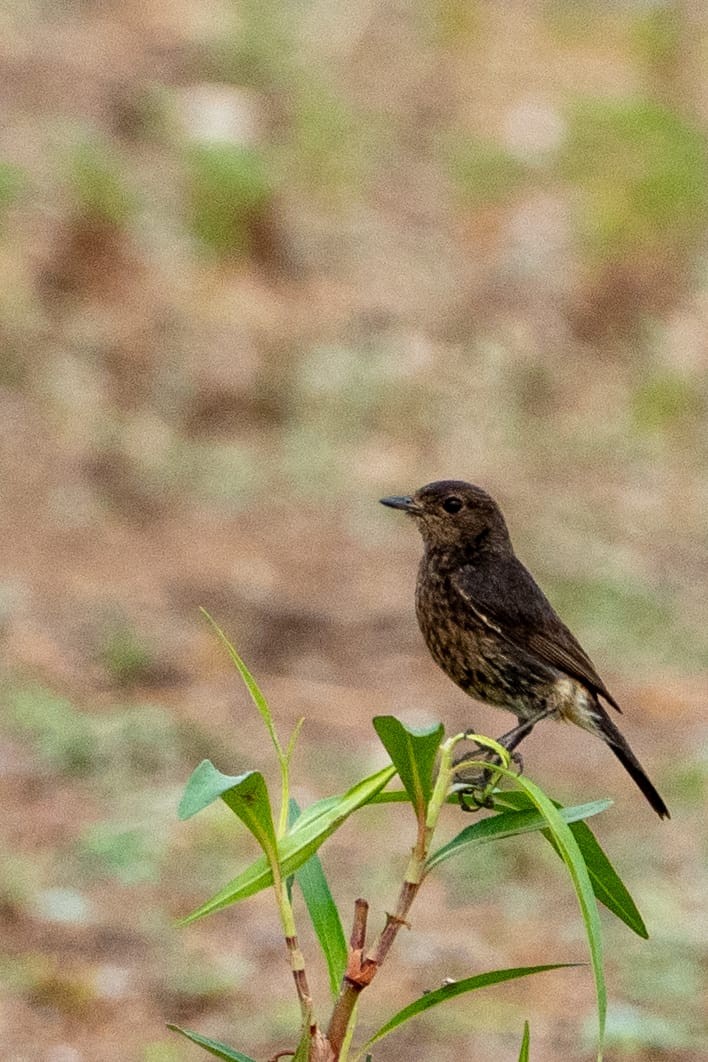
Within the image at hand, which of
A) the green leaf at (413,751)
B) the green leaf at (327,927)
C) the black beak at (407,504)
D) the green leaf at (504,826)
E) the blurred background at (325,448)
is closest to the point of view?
the green leaf at (413,751)

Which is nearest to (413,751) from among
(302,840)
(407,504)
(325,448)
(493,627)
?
(302,840)

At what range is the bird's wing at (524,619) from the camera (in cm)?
390

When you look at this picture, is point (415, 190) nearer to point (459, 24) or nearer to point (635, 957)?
point (459, 24)

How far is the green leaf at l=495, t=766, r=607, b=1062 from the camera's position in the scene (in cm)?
247

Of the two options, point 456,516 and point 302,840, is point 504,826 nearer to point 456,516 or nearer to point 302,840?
point 302,840

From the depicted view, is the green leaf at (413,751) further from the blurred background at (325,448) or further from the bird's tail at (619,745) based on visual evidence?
the blurred background at (325,448)

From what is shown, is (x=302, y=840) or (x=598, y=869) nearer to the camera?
(x=302, y=840)

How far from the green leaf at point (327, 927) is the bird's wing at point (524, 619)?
1.09m

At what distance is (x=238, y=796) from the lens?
2.58 metres

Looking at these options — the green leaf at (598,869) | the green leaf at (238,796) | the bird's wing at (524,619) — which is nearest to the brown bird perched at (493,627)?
the bird's wing at (524,619)

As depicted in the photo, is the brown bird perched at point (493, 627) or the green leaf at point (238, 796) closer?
the green leaf at point (238, 796)

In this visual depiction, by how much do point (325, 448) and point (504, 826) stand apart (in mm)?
7835

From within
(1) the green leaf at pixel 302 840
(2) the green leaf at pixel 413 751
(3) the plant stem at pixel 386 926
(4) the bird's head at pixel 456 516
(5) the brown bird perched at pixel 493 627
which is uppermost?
(4) the bird's head at pixel 456 516

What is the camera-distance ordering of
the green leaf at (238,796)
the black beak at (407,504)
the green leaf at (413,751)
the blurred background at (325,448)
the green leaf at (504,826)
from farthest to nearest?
the blurred background at (325,448) < the black beak at (407,504) < the green leaf at (504,826) < the green leaf at (413,751) < the green leaf at (238,796)
